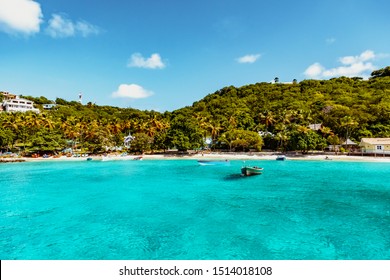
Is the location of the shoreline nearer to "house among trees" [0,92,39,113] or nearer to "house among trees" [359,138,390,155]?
"house among trees" [359,138,390,155]

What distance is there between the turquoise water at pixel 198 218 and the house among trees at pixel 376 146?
789 inches

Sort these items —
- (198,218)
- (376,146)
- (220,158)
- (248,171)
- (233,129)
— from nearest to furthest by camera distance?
1. (198,218)
2. (248,171)
3. (376,146)
4. (220,158)
5. (233,129)

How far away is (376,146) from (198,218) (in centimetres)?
4592

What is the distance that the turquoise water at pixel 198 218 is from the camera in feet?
42.7

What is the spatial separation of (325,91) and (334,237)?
102139 mm

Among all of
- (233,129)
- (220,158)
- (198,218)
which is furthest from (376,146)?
(198,218)

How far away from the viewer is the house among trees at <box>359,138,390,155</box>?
4784 centimetres

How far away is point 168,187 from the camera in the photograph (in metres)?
27.8

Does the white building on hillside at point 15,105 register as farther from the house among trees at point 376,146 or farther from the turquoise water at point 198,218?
the house among trees at point 376,146

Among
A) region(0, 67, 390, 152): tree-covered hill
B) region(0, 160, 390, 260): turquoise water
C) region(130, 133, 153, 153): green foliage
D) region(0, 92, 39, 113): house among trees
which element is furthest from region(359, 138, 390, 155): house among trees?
region(0, 92, 39, 113): house among trees

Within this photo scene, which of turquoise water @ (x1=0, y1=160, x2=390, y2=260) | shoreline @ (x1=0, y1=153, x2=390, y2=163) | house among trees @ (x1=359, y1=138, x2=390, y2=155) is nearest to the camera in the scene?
turquoise water @ (x1=0, y1=160, x2=390, y2=260)

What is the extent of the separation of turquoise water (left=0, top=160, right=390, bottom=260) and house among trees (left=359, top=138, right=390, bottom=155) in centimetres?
2005

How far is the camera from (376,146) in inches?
1923

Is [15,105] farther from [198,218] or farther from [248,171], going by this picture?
[198,218]
